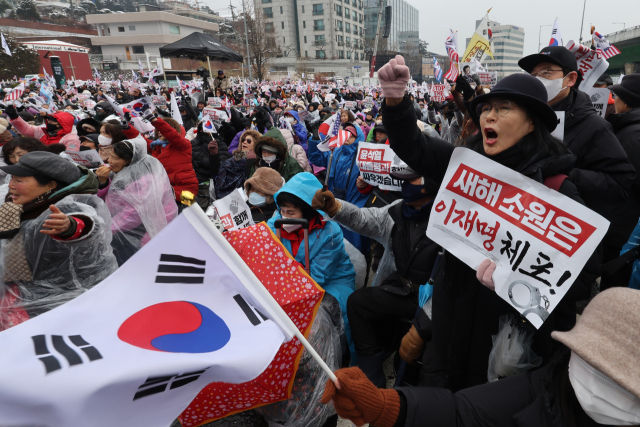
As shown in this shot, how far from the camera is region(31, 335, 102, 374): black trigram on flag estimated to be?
3.48 feet

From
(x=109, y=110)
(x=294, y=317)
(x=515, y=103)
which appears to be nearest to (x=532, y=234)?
(x=515, y=103)

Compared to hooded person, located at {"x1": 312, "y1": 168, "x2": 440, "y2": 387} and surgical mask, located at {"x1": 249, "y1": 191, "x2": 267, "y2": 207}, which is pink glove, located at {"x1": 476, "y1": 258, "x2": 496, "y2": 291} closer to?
hooded person, located at {"x1": 312, "y1": 168, "x2": 440, "y2": 387}

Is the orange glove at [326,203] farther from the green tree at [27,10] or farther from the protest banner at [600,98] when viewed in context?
the green tree at [27,10]

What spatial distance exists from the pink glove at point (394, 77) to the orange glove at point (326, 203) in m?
0.89

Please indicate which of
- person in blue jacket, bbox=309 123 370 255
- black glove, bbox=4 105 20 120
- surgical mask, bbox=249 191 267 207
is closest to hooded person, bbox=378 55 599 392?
surgical mask, bbox=249 191 267 207

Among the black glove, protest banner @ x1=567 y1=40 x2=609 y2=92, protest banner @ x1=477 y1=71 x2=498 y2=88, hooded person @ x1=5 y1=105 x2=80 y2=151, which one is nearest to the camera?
protest banner @ x1=567 y1=40 x2=609 y2=92

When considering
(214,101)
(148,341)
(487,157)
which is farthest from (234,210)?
(214,101)

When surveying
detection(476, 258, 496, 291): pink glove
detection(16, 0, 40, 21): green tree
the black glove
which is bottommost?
detection(476, 258, 496, 291): pink glove

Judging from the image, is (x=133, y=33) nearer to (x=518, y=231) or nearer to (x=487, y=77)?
(x=487, y=77)

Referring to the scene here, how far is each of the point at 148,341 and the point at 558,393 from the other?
1.33 m

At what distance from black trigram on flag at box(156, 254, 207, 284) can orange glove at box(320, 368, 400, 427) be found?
597mm

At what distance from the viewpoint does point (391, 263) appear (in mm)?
2857

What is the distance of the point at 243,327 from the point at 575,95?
2.80 meters

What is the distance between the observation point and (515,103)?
1690 millimetres
